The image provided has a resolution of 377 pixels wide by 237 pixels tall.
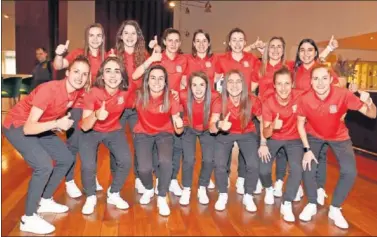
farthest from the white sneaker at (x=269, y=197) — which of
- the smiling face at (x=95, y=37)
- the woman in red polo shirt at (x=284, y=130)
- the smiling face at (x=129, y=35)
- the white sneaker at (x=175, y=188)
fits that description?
the smiling face at (x=95, y=37)

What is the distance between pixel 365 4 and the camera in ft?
22.5

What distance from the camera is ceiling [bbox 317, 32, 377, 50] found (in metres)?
5.43

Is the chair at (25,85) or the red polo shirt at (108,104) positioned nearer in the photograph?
the red polo shirt at (108,104)

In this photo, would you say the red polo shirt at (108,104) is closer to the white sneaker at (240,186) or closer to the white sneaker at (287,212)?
the white sneaker at (240,186)

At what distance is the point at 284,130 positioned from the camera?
117 inches

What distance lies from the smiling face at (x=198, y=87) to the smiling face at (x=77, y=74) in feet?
2.62

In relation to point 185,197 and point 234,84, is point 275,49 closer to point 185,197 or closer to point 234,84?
point 234,84

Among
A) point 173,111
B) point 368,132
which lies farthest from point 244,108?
point 368,132

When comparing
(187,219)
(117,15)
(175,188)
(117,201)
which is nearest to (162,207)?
(187,219)

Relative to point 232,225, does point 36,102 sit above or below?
above

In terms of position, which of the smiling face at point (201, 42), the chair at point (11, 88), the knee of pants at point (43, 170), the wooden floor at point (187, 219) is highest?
the smiling face at point (201, 42)

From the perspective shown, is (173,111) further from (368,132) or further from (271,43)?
(368,132)

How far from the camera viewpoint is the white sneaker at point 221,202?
2.94 metres

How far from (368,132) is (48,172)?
3.87 meters
